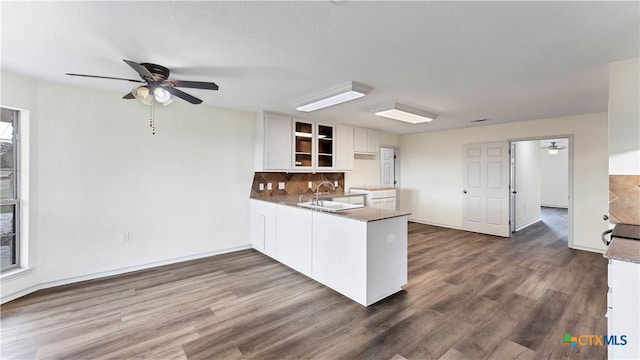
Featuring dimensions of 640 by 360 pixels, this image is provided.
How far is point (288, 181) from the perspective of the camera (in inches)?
197

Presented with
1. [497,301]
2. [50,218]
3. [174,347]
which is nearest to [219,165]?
[50,218]

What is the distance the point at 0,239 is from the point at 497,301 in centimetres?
524

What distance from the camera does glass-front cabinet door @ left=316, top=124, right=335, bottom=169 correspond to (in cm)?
507

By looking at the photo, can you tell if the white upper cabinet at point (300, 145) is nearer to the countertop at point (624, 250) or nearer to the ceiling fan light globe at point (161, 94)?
the ceiling fan light globe at point (161, 94)

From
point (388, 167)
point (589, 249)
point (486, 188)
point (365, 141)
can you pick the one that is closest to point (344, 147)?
point (365, 141)

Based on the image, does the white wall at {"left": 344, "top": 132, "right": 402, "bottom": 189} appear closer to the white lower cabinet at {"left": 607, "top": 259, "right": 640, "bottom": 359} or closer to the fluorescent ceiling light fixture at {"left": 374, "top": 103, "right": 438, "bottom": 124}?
the fluorescent ceiling light fixture at {"left": 374, "top": 103, "right": 438, "bottom": 124}

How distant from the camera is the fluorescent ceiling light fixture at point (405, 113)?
3.79 metres

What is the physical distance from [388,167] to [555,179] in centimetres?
696

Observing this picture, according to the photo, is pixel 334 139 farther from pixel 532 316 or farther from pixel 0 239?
pixel 0 239

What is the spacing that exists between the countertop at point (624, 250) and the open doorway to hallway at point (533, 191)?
138 inches

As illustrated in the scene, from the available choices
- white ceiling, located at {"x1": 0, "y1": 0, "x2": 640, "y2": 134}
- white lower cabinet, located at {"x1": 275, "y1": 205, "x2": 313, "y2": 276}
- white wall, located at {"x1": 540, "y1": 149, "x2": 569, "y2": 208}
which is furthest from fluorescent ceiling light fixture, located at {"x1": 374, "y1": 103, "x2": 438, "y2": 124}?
white wall, located at {"x1": 540, "y1": 149, "x2": 569, "y2": 208}

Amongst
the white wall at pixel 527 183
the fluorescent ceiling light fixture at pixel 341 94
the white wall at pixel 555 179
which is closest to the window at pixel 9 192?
the fluorescent ceiling light fixture at pixel 341 94

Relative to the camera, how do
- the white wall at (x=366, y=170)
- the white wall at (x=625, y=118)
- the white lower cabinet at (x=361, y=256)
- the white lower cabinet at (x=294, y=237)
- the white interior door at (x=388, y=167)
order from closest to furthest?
the white wall at (x=625, y=118) < the white lower cabinet at (x=361, y=256) < the white lower cabinet at (x=294, y=237) < the white wall at (x=366, y=170) < the white interior door at (x=388, y=167)

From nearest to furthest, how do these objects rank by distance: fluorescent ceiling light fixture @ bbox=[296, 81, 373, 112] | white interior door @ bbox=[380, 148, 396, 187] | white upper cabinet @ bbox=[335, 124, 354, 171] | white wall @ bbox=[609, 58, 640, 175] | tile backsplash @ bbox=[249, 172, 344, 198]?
white wall @ bbox=[609, 58, 640, 175]
fluorescent ceiling light fixture @ bbox=[296, 81, 373, 112]
tile backsplash @ bbox=[249, 172, 344, 198]
white upper cabinet @ bbox=[335, 124, 354, 171]
white interior door @ bbox=[380, 148, 396, 187]
